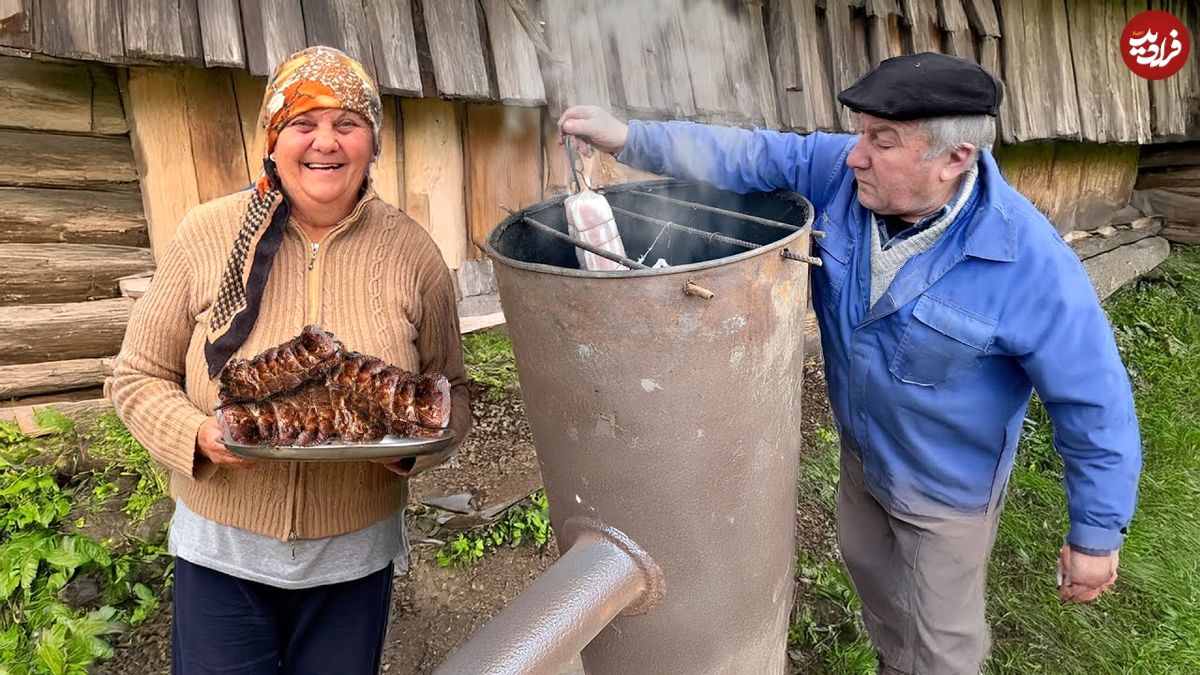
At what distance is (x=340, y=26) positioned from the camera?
3.31 m

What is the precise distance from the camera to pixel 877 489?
276 centimetres

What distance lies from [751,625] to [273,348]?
1485 mm

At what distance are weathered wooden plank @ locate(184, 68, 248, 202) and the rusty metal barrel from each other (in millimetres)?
2077

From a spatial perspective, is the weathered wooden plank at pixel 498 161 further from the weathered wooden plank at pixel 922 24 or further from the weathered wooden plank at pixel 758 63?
the weathered wooden plank at pixel 922 24

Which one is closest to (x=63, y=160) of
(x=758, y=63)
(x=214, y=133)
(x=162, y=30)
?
(x=214, y=133)

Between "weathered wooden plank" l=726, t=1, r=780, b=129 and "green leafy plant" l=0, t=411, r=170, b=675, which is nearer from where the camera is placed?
"green leafy plant" l=0, t=411, r=170, b=675

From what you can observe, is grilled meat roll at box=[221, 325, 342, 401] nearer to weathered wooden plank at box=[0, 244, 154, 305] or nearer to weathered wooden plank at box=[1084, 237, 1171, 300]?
weathered wooden plank at box=[0, 244, 154, 305]

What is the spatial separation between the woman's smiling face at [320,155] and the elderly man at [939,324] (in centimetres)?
72

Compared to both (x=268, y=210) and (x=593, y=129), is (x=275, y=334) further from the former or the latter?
(x=593, y=129)

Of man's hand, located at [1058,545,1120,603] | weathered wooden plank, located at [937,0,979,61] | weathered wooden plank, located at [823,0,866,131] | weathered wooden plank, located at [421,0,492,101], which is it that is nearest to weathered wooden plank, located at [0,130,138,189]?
weathered wooden plank, located at [421,0,492,101]

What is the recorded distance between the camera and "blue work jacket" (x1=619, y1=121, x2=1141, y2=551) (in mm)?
2160

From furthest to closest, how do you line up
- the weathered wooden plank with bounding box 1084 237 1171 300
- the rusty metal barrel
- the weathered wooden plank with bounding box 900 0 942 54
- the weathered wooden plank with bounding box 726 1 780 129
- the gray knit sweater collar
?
the weathered wooden plank with bounding box 1084 237 1171 300 → the weathered wooden plank with bounding box 900 0 942 54 → the weathered wooden plank with bounding box 726 1 780 129 → the gray knit sweater collar → the rusty metal barrel

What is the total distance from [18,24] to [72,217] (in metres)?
1.15

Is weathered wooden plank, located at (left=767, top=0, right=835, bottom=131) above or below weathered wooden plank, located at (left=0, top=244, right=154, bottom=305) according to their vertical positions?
above
